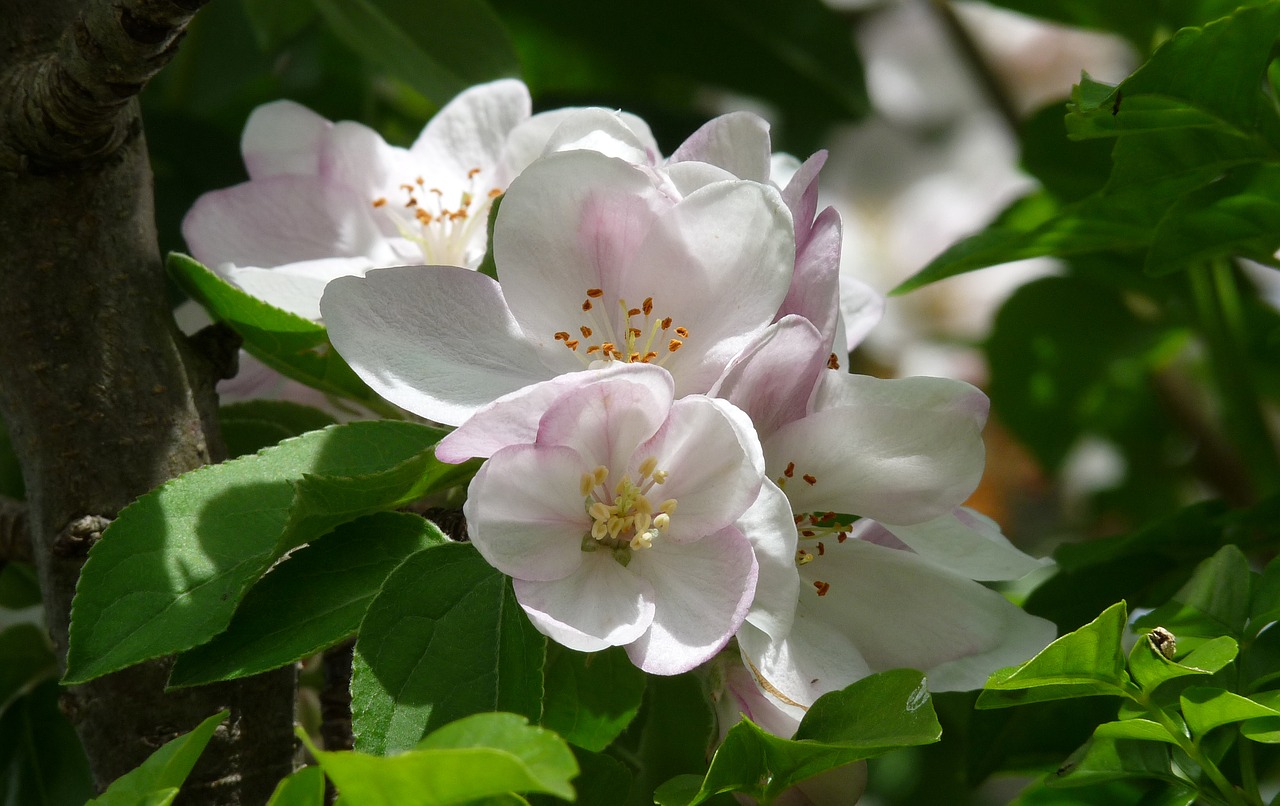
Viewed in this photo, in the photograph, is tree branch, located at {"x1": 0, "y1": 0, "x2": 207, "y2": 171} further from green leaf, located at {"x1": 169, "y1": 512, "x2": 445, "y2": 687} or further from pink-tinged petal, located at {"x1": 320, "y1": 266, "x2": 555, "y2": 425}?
green leaf, located at {"x1": 169, "y1": 512, "x2": 445, "y2": 687}

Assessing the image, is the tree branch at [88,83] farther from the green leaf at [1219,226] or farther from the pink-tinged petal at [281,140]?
the green leaf at [1219,226]

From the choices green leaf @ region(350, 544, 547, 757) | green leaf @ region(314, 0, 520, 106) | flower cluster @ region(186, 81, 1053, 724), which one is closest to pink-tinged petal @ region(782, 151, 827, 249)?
flower cluster @ region(186, 81, 1053, 724)

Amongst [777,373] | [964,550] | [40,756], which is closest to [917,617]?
[964,550]

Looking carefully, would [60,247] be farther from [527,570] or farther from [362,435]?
[527,570]

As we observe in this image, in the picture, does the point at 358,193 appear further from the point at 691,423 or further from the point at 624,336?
the point at 691,423

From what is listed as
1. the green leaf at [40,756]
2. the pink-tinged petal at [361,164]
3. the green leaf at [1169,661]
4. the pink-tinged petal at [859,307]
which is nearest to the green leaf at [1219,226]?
the pink-tinged petal at [859,307]

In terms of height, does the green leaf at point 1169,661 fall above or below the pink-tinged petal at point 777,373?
below
